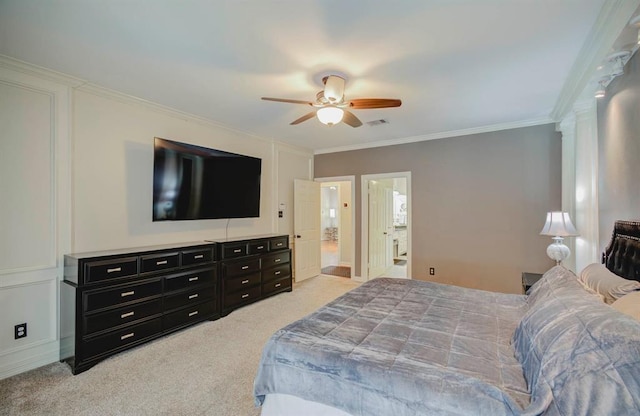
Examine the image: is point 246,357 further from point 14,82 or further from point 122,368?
point 14,82

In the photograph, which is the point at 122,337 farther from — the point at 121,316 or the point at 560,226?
the point at 560,226

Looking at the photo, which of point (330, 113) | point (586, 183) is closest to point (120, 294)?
point (330, 113)

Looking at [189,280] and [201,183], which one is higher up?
[201,183]

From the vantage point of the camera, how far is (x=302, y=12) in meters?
1.84

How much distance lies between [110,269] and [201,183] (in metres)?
1.43

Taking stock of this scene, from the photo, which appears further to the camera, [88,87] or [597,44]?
[88,87]

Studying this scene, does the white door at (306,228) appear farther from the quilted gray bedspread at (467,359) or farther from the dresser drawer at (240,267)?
the quilted gray bedspread at (467,359)

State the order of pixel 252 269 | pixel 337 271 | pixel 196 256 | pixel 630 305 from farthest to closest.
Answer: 1. pixel 337 271
2. pixel 252 269
3. pixel 196 256
4. pixel 630 305

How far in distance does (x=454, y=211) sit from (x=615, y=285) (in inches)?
119

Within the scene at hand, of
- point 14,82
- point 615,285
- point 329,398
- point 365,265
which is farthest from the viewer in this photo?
point 365,265

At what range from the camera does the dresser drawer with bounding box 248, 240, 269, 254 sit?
4148 millimetres

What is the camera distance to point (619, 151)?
7.00ft

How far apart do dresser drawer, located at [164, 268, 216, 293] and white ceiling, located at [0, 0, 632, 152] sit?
2.05 metres

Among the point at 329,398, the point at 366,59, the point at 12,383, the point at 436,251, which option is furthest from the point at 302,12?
the point at 436,251
